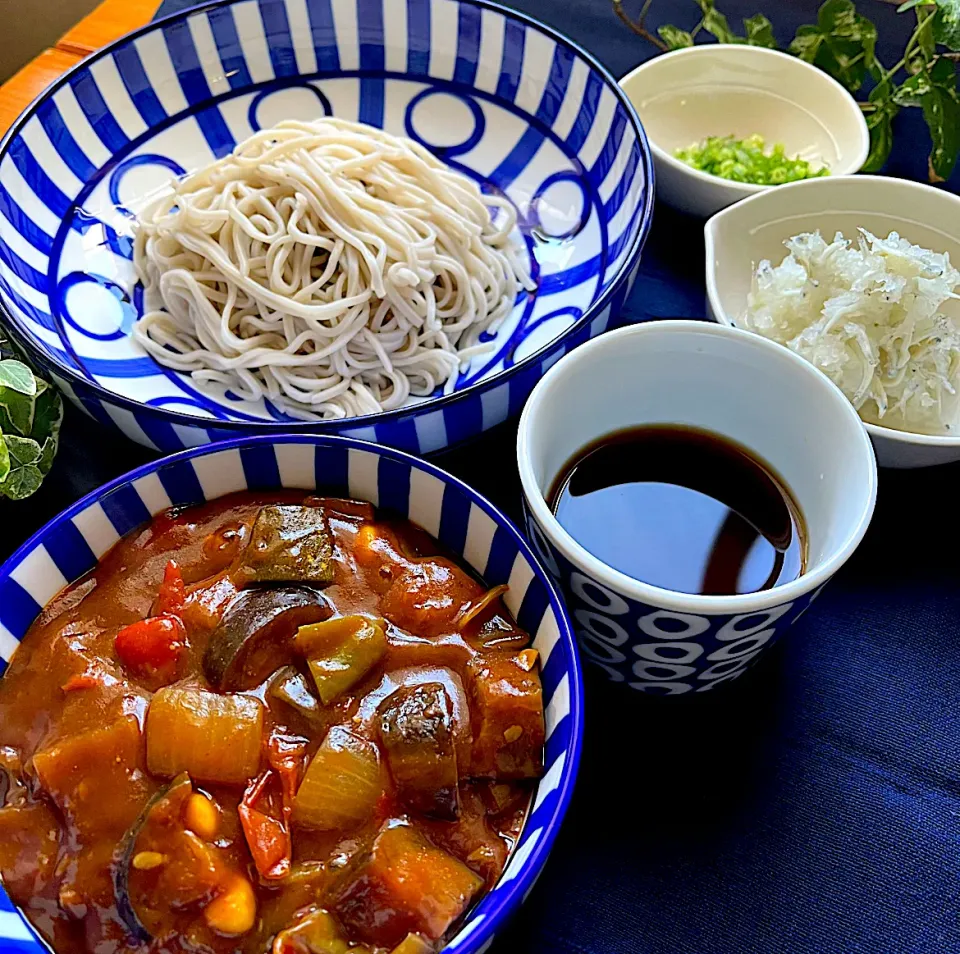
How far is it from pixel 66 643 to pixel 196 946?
484mm

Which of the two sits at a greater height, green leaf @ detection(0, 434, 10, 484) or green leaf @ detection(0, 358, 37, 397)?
green leaf @ detection(0, 358, 37, 397)

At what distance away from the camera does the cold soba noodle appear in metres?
2.07

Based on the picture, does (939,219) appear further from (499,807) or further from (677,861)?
(499,807)

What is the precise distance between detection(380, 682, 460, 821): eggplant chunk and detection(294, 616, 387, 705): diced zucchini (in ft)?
0.31

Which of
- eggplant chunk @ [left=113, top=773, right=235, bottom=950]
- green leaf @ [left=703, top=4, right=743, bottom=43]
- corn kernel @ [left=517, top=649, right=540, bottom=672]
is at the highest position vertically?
green leaf @ [left=703, top=4, right=743, bottom=43]

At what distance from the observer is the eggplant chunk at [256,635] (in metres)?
1.38

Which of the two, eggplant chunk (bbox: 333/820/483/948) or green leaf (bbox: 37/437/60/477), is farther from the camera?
green leaf (bbox: 37/437/60/477)

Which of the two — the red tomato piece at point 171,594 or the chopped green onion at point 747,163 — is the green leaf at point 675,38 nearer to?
the chopped green onion at point 747,163

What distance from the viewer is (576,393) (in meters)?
1.66

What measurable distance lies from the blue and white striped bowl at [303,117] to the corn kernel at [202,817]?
742mm

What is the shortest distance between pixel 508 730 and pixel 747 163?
5.51 feet

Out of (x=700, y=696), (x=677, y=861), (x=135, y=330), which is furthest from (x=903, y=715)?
(x=135, y=330)

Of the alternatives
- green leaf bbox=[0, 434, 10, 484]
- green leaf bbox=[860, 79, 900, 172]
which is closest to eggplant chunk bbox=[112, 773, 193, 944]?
green leaf bbox=[0, 434, 10, 484]

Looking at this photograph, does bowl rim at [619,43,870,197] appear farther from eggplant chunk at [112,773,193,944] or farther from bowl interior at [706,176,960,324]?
eggplant chunk at [112,773,193,944]
